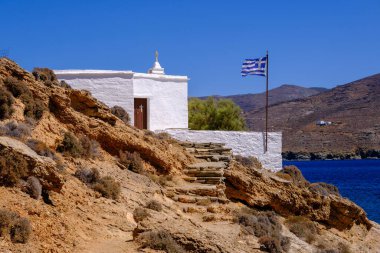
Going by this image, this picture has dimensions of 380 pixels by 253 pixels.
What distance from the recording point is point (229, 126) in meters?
34.2

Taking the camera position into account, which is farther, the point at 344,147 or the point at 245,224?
the point at 344,147

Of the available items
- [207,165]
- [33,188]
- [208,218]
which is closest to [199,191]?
[208,218]

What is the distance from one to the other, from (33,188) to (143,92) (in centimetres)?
1456

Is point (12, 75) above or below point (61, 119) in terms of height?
above

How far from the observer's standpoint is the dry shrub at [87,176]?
12.2 m

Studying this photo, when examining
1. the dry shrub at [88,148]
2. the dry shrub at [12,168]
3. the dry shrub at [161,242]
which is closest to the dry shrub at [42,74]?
the dry shrub at [88,148]

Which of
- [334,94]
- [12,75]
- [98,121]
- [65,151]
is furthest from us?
[334,94]

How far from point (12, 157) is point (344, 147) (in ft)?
274

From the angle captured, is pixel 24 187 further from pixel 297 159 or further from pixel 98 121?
pixel 297 159

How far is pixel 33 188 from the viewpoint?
394 inches

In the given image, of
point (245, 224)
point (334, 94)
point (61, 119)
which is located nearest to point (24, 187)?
point (61, 119)

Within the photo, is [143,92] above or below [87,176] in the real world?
above

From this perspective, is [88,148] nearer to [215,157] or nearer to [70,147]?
[70,147]

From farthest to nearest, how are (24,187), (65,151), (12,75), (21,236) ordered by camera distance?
1. (12,75)
2. (65,151)
3. (24,187)
4. (21,236)
